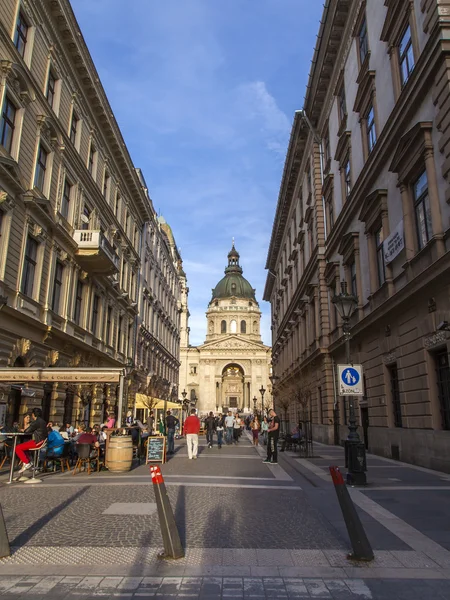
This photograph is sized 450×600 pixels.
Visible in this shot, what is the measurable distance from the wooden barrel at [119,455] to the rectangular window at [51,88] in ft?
47.8

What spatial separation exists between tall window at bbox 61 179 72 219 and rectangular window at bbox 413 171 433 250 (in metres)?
14.9

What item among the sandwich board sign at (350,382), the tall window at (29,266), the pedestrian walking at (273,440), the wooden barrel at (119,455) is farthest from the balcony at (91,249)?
the sandwich board sign at (350,382)

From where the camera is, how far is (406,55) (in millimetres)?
15570

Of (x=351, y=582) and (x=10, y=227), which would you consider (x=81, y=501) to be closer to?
(x=351, y=582)

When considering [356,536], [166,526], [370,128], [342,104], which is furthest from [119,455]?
[342,104]

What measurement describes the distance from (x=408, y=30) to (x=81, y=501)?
16.6 meters

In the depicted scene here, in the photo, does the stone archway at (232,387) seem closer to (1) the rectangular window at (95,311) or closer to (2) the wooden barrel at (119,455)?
(1) the rectangular window at (95,311)

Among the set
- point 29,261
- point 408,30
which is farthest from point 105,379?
point 408,30

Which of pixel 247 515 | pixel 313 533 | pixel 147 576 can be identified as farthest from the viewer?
pixel 247 515

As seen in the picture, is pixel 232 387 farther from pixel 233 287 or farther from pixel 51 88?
pixel 51 88

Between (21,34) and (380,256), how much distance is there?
15.9 meters

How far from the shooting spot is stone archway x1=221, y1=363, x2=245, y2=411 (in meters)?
108

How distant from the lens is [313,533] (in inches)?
256

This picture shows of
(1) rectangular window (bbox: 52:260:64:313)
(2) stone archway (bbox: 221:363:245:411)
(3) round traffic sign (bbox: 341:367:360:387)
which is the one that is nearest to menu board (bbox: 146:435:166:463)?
(3) round traffic sign (bbox: 341:367:360:387)
